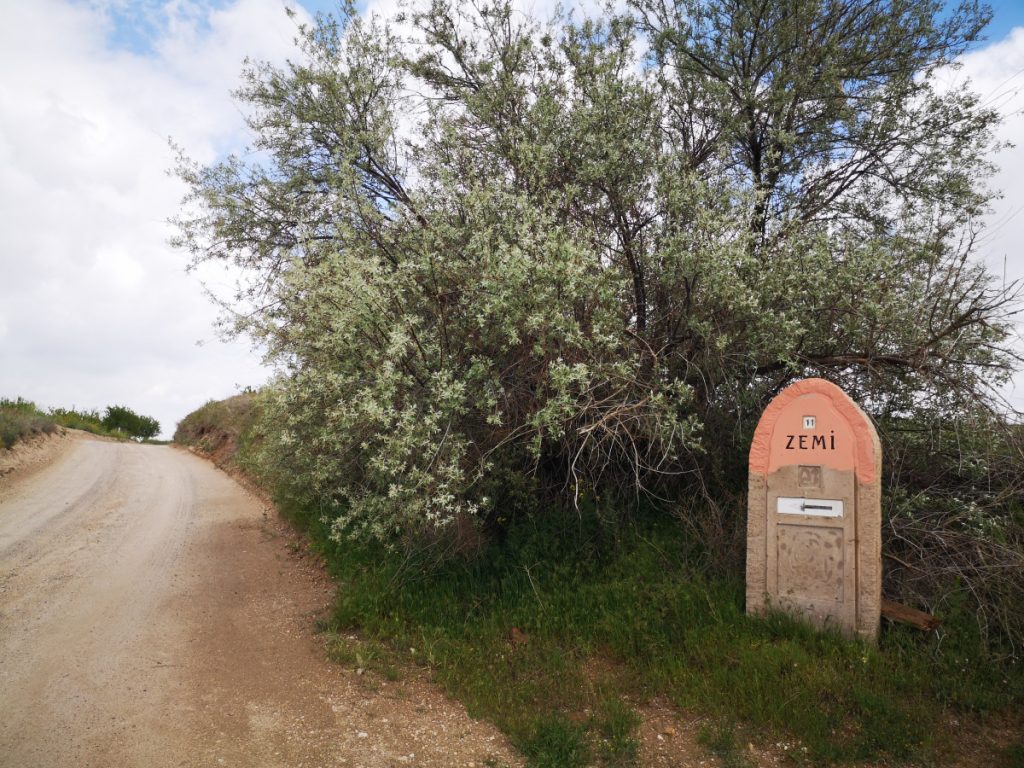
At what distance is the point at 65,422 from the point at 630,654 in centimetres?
2428

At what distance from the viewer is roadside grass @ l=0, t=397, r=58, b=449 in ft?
50.1

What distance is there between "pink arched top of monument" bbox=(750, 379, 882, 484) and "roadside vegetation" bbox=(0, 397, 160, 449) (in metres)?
16.1

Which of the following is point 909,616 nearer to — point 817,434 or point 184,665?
point 817,434

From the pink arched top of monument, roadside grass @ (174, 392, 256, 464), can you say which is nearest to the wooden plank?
the pink arched top of monument

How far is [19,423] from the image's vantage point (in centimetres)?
1627

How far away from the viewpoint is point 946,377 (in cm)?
698

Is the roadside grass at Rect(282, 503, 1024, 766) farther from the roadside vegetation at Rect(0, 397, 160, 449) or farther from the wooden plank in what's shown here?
the roadside vegetation at Rect(0, 397, 160, 449)

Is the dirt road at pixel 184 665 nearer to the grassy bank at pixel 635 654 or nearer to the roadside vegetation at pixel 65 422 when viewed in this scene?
the grassy bank at pixel 635 654

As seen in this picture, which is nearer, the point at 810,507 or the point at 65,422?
the point at 810,507

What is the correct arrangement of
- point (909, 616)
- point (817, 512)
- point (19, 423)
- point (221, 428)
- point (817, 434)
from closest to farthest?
1. point (909, 616)
2. point (817, 512)
3. point (817, 434)
4. point (19, 423)
5. point (221, 428)

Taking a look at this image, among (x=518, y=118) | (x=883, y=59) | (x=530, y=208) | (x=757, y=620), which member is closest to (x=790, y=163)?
(x=883, y=59)

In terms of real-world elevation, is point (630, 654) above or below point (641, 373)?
below

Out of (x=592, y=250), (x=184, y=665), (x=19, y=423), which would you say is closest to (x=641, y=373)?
(x=592, y=250)

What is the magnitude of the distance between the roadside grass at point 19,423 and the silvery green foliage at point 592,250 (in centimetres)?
811
